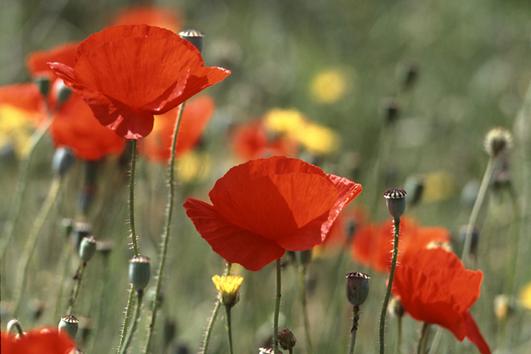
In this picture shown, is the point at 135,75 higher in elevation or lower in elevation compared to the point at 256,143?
lower

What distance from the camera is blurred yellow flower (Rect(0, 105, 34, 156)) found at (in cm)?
325

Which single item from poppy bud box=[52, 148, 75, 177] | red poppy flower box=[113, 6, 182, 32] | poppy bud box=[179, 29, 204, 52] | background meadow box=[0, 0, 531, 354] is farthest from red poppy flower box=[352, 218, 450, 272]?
red poppy flower box=[113, 6, 182, 32]

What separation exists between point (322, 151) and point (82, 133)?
1.14 m

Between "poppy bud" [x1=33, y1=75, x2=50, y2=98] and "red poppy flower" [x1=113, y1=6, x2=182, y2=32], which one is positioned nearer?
"poppy bud" [x1=33, y1=75, x2=50, y2=98]

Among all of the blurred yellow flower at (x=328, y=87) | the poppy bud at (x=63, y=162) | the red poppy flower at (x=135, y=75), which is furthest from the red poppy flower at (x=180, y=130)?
the blurred yellow flower at (x=328, y=87)

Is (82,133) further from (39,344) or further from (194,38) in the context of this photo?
(39,344)

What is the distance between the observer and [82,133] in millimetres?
2803

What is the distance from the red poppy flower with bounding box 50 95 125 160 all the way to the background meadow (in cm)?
26

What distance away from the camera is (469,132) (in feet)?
17.5

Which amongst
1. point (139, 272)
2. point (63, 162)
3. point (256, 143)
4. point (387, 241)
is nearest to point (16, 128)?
point (256, 143)

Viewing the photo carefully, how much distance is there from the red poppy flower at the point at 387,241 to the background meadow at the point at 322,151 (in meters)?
0.14

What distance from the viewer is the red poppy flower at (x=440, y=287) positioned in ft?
6.72

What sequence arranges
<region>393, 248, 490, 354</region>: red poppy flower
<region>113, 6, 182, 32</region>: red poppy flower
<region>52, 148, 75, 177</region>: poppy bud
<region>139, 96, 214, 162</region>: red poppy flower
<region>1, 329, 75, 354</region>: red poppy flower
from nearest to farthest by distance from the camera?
<region>1, 329, 75, 354</region>: red poppy flower, <region>393, 248, 490, 354</region>: red poppy flower, <region>52, 148, 75, 177</region>: poppy bud, <region>139, 96, 214, 162</region>: red poppy flower, <region>113, 6, 182, 32</region>: red poppy flower

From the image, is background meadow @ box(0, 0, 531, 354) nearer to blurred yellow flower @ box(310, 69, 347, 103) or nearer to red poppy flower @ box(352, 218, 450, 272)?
blurred yellow flower @ box(310, 69, 347, 103)
